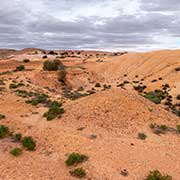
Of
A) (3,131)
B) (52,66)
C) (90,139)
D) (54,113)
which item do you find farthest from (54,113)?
(52,66)

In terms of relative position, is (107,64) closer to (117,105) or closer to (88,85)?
(88,85)

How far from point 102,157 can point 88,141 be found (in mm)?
1574

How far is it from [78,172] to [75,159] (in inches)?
35.8

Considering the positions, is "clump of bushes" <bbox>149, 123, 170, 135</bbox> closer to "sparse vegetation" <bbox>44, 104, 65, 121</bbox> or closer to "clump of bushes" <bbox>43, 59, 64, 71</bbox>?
"sparse vegetation" <bbox>44, 104, 65, 121</bbox>

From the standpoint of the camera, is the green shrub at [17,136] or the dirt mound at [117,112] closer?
the green shrub at [17,136]

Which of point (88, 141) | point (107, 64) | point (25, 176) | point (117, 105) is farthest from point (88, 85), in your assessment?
point (25, 176)

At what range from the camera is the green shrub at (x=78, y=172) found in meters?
11.3

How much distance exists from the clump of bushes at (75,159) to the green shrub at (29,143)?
207 centimetres

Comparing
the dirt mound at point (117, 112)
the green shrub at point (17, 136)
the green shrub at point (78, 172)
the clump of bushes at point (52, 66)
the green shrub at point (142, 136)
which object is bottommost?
the clump of bushes at point (52, 66)

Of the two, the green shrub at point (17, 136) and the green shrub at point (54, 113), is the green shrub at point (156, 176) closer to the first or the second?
the green shrub at point (17, 136)

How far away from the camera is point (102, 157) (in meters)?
12.5

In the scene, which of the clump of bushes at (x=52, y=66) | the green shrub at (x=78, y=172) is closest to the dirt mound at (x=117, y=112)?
the green shrub at (x=78, y=172)

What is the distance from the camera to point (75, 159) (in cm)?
1226

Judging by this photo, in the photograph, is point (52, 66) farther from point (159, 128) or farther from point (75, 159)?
point (75, 159)
